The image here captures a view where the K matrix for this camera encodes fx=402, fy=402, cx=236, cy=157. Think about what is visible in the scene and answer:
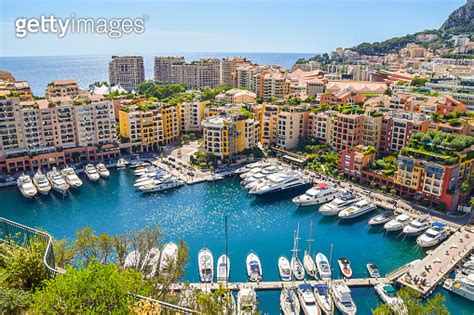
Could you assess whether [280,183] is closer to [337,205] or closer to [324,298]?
[337,205]

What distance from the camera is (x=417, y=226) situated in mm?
42469

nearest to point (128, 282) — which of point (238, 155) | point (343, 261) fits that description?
point (343, 261)

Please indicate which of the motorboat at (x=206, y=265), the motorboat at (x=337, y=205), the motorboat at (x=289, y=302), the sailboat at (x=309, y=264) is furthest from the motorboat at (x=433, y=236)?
the motorboat at (x=206, y=265)

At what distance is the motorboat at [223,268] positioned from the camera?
3442 centimetres

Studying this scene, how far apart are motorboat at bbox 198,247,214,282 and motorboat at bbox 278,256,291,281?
6.01 m

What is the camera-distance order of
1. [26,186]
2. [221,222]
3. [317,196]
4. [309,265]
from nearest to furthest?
[309,265], [221,222], [317,196], [26,186]

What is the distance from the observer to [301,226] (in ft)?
148

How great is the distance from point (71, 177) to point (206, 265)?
30.0 m

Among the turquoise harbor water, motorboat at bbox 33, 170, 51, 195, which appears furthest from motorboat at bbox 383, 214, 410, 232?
motorboat at bbox 33, 170, 51, 195

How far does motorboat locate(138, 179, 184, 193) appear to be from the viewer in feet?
178

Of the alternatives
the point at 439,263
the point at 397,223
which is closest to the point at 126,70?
the point at 397,223

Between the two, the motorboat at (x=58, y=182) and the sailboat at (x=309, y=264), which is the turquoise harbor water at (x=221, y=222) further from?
the sailboat at (x=309, y=264)

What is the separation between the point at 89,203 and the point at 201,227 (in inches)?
639

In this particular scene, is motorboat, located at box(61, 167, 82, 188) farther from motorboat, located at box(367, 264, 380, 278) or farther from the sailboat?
motorboat, located at box(367, 264, 380, 278)
